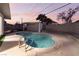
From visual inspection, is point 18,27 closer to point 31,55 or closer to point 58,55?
point 31,55

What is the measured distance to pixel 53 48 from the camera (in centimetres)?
282

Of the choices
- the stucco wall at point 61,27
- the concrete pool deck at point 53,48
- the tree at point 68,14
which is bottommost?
the concrete pool deck at point 53,48

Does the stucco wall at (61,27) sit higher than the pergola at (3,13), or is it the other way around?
the pergola at (3,13)

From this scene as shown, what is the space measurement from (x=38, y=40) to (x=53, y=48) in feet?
0.59

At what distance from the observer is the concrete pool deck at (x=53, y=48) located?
9.27 ft

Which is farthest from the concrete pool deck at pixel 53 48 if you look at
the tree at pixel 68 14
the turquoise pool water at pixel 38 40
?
the tree at pixel 68 14

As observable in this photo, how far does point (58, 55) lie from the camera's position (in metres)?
2.84

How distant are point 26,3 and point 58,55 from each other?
2.11ft

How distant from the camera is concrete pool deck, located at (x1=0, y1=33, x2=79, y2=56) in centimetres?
283

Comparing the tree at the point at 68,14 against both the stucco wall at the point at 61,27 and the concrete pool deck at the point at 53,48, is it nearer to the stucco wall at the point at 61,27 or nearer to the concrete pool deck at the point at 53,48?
the stucco wall at the point at 61,27

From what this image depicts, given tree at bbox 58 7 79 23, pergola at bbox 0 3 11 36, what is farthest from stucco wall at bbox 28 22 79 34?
pergola at bbox 0 3 11 36

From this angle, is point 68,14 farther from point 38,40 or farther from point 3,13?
point 3,13

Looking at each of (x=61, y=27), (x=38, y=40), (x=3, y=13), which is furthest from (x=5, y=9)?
(x=61, y=27)

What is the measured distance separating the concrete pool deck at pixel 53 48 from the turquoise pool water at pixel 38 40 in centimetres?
5
